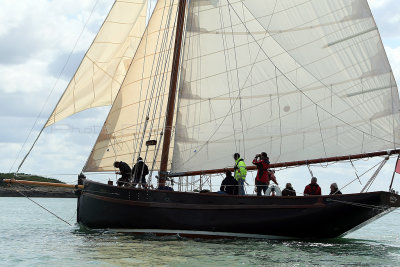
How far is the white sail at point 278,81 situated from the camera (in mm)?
22531

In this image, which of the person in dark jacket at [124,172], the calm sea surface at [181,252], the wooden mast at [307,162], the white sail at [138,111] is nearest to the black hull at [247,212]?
the calm sea surface at [181,252]

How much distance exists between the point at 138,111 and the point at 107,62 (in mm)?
2389

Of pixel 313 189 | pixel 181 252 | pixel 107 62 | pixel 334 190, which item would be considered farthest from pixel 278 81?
pixel 181 252

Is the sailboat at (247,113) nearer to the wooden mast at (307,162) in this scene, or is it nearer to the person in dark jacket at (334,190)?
the wooden mast at (307,162)

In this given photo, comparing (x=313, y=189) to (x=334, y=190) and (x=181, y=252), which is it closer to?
(x=334, y=190)

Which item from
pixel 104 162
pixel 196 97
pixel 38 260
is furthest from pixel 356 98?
pixel 38 260

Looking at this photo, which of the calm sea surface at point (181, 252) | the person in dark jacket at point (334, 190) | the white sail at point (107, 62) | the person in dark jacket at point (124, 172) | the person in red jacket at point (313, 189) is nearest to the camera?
the calm sea surface at point (181, 252)

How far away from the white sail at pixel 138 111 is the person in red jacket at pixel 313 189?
18.6ft

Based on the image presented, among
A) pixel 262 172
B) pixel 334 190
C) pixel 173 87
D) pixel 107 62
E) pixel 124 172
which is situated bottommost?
pixel 334 190

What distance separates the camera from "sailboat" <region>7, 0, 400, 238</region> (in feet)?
71.4

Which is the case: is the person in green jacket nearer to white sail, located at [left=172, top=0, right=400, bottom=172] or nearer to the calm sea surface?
white sail, located at [left=172, top=0, right=400, bottom=172]

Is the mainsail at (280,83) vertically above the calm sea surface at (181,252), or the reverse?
the mainsail at (280,83)

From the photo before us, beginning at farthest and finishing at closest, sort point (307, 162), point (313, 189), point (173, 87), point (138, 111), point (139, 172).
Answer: point (138, 111) < point (173, 87) < point (139, 172) < point (307, 162) < point (313, 189)

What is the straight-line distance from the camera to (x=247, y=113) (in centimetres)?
2333
